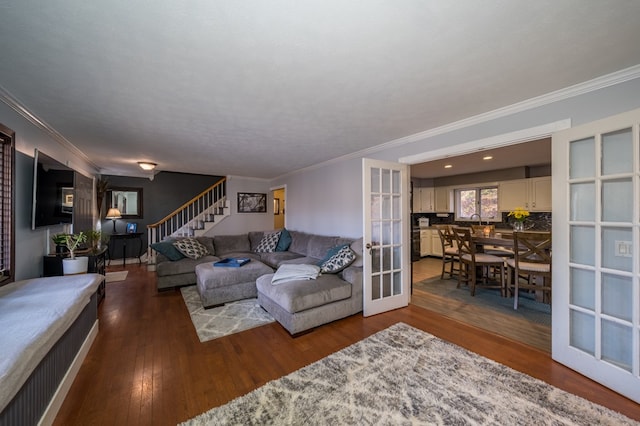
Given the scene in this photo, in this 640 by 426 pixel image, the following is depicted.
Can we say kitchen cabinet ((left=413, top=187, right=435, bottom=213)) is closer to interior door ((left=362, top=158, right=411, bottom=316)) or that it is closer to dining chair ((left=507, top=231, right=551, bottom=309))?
dining chair ((left=507, top=231, right=551, bottom=309))

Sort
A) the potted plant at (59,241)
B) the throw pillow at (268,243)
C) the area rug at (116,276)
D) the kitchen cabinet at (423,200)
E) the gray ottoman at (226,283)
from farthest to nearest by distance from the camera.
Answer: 1. the kitchen cabinet at (423,200)
2. the throw pillow at (268,243)
3. the area rug at (116,276)
4. the gray ottoman at (226,283)
5. the potted plant at (59,241)

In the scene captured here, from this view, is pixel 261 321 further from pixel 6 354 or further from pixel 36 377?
pixel 6 354

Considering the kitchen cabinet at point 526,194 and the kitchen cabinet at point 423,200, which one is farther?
the kitchen cabinet at point 423,200

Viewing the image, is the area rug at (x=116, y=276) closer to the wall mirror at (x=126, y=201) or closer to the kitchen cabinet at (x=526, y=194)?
the wall mirror at (x=126, y=201)

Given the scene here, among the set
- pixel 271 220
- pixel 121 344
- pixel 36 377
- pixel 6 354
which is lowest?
pixel 121 344

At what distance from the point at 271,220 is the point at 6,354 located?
6.15 metres

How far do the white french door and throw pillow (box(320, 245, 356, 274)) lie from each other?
6.65 feet

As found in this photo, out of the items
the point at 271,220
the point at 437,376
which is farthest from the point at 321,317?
the point at 271,220

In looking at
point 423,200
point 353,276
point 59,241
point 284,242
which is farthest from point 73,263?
point 423,200

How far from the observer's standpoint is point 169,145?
3596 millimetres

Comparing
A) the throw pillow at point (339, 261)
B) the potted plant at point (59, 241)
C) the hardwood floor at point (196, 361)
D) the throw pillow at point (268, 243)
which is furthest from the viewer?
the throw pillow at point (268, 243)

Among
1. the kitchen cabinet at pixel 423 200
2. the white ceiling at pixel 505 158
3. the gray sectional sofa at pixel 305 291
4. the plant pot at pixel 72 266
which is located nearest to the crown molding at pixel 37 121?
the plant pot at pixel 72 266

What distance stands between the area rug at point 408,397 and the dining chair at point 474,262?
206cm

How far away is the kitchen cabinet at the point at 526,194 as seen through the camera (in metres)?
5.02
